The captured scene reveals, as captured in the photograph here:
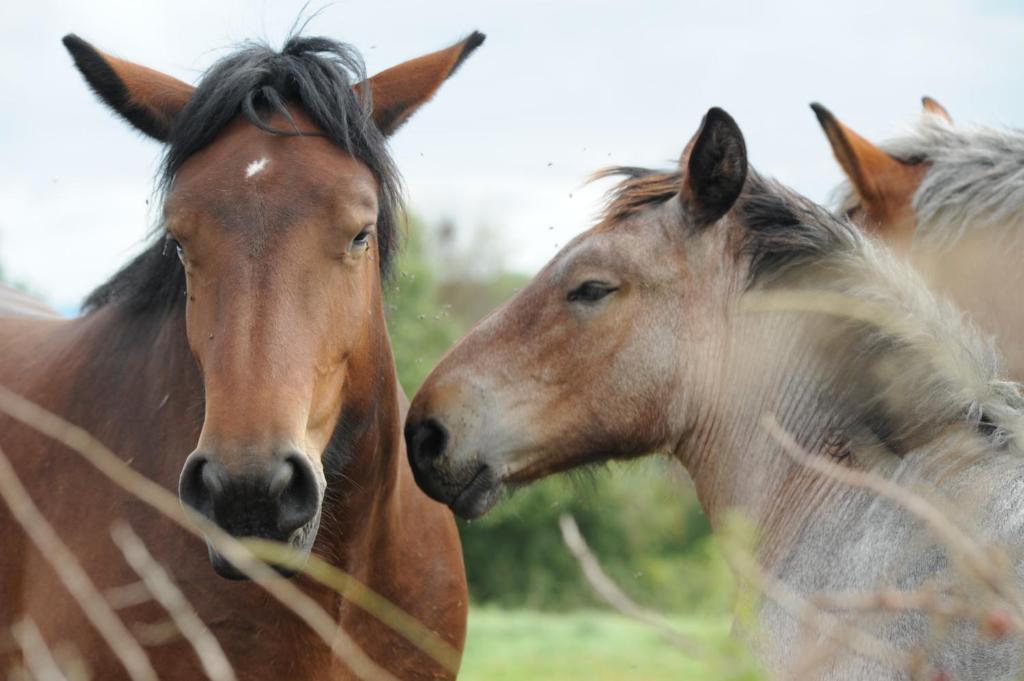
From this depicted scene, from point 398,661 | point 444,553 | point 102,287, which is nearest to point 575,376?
point 444,553

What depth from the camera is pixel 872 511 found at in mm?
3520

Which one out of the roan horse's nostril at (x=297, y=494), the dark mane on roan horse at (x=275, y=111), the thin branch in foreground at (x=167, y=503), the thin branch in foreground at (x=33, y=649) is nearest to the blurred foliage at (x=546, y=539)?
the dark mane on roan horse at (x=275, y=111)

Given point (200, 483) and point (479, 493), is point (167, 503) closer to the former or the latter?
point (200, 483)

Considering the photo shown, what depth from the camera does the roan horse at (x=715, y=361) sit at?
371 cm

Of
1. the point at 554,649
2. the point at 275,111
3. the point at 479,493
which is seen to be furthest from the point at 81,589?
the point at 554,649

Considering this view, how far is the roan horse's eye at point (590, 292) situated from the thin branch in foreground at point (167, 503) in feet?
4.98

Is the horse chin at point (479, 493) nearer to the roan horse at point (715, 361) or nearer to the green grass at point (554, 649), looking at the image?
the roan horse at point (715, 361)

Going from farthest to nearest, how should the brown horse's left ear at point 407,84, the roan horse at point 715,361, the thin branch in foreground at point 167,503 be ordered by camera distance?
1. the brown horse's left ear at point 407,84
2. the roan horse at point 715,361
3. the thin branch in foreground at point 167,503

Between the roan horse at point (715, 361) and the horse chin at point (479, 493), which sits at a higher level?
the roan horse at point (715, 361)

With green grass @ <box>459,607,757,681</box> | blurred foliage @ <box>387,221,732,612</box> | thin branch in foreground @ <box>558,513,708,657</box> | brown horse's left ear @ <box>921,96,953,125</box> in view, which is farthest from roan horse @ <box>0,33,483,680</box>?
blurred foliage @ <box>387,221,732,612</box>

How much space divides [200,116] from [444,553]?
2046 mm

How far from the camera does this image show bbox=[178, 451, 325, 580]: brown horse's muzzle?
3.15 m

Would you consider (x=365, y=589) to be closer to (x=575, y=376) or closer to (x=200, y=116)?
(x=575, y=376)

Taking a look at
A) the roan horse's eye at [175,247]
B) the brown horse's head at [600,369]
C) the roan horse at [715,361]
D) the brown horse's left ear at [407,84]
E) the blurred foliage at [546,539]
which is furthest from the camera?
the blurred foliage at [546,539]
